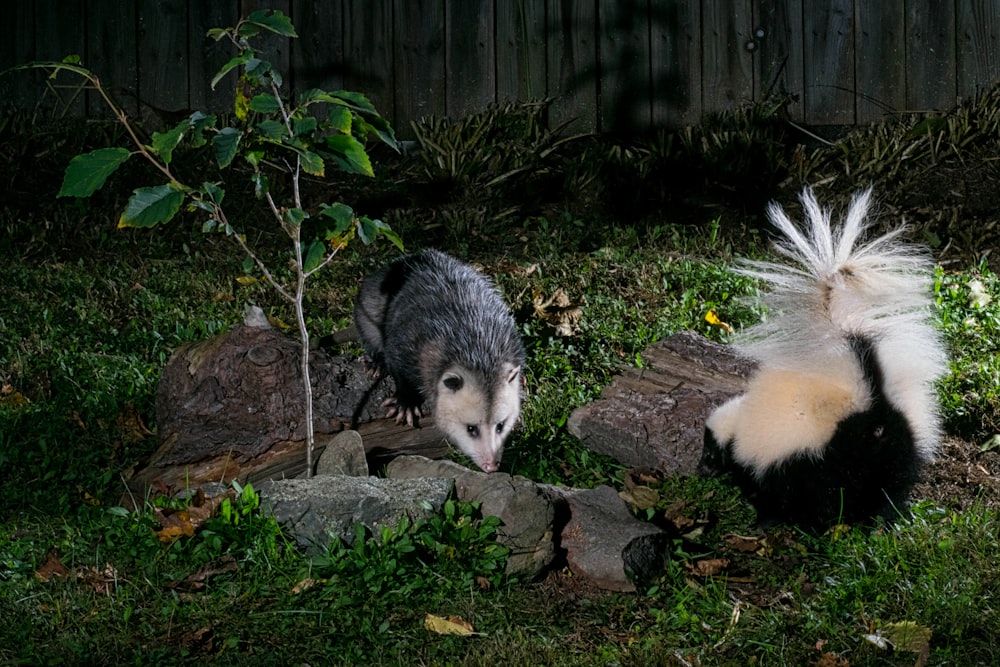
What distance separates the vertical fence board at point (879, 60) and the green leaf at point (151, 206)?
6855 mm

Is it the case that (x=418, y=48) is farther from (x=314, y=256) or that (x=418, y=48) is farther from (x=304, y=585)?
(x=304, y=585)

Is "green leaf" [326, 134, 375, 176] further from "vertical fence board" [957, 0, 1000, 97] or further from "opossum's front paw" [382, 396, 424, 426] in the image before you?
"vertical fence board" [957, 0, 1000, 97]

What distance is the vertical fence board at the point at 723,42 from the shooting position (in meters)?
9.24

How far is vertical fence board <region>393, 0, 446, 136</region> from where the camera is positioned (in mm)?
9250

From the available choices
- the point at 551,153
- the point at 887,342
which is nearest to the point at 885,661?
the point at 887,342

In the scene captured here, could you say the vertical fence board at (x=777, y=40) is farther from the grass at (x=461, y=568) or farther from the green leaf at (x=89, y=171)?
the green leaf at (x=89, y=171)

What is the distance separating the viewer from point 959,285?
6.95 m

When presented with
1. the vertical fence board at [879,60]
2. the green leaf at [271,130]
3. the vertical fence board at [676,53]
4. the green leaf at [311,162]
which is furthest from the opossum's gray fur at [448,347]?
the vertical fence board at [879,60]

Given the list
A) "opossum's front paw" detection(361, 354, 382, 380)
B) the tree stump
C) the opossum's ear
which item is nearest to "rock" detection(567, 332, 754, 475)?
the opossum's ear

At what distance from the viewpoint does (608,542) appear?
13.3 feet

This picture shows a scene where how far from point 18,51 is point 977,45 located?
8.09 metres

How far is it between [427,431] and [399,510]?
1.16m

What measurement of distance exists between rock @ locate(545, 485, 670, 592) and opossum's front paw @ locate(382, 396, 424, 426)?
1159 mm

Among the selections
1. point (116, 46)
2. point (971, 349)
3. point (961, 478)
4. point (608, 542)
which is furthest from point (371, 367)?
point (116, 46)
